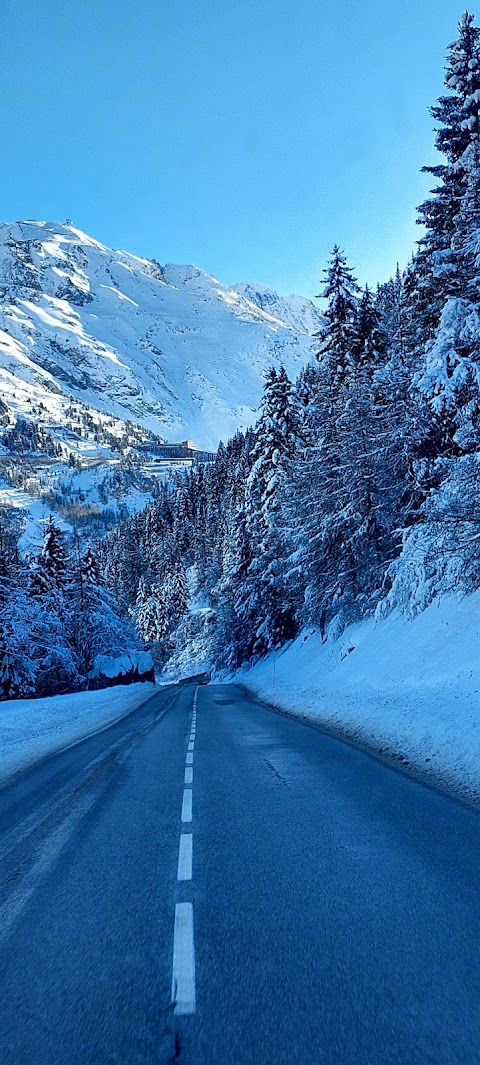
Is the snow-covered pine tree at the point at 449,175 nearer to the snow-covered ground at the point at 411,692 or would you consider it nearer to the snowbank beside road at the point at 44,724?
the snow-covered ground at the point at 411,692

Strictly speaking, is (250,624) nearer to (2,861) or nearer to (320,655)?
(320,655)

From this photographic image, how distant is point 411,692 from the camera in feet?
38.3

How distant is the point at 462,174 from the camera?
16.9 m

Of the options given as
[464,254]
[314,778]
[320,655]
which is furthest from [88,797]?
[320,655]

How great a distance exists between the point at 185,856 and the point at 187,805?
1776 millimetres

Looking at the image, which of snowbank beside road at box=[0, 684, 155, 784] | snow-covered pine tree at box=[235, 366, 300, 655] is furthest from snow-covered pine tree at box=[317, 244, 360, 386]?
snowbank beside road at box=[0, 684, 155, 784]

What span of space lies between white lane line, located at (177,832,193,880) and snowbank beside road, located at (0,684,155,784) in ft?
16.1

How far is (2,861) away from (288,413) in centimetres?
3142

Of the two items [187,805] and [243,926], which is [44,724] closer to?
[187,805]

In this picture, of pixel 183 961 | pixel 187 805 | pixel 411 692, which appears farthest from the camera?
pixel 411 692

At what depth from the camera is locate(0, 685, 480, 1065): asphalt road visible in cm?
270

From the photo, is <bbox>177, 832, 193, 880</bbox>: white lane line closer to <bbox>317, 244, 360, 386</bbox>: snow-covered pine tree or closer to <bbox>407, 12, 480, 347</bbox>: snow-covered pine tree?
<bbox>407, 12, 480, 347</bbox>: snow-covered pine tree

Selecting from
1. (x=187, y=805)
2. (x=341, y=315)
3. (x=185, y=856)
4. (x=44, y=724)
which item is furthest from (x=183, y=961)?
(x=341, y=315)

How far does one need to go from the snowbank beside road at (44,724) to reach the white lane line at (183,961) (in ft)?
20.8
